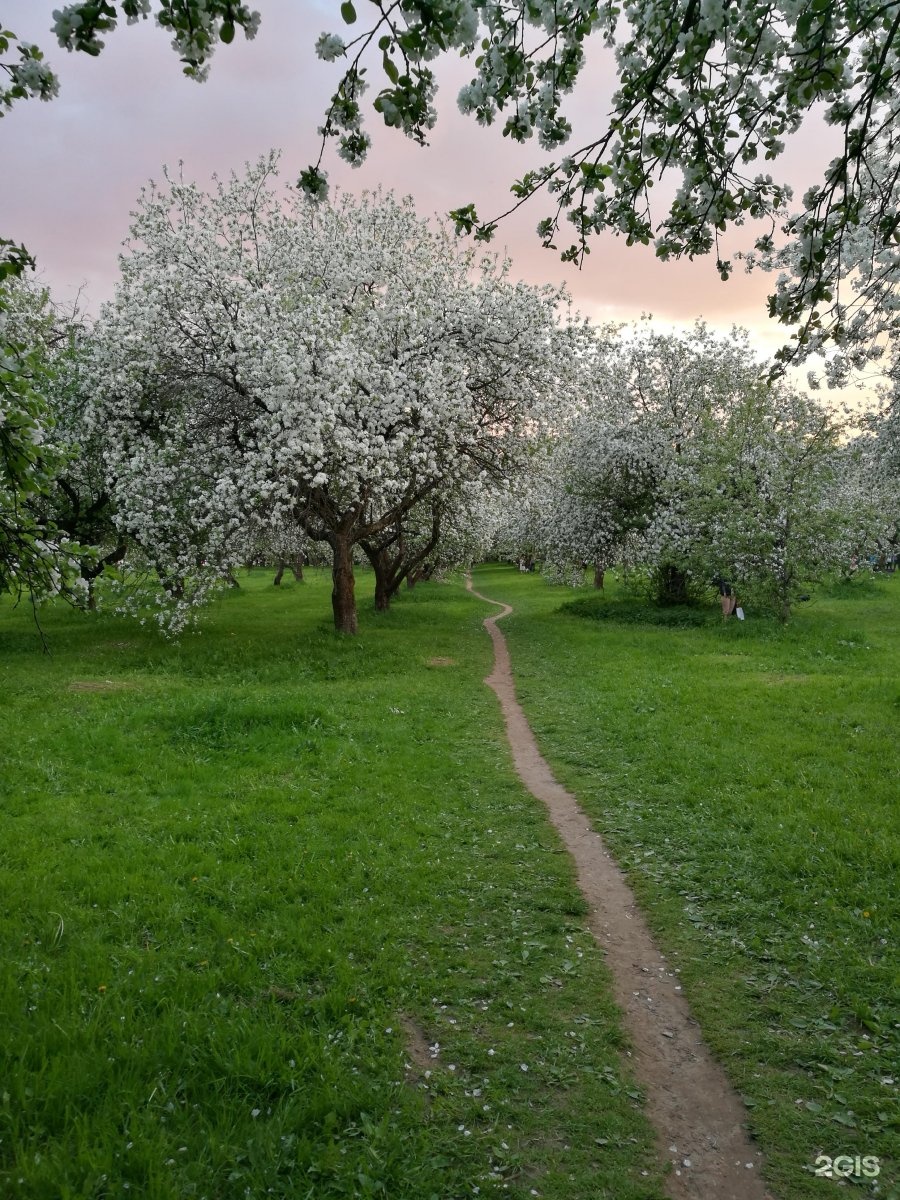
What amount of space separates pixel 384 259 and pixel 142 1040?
2032 cm

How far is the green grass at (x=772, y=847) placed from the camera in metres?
4.67

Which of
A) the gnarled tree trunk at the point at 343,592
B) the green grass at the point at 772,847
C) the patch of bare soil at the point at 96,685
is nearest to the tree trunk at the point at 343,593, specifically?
the gnarled tree trunk at the point at 343,592

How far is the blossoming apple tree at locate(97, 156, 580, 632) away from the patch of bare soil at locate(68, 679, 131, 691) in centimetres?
240

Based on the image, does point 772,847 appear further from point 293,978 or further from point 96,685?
point 96,685

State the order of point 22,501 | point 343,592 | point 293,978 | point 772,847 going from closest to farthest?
point 293,978 < point 22,501 < point 772,847 < point 343,592

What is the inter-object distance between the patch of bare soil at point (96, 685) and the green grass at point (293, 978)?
3.68 metres

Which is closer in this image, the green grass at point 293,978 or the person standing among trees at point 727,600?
the green grass at point 293,978

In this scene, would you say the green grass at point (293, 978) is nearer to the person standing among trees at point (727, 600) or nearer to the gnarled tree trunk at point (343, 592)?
the gnarled tree trunk at point (343, 592)

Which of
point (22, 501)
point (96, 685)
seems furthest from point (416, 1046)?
point (96, 685)

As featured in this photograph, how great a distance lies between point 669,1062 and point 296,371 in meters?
15.8

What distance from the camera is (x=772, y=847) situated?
25.6ft

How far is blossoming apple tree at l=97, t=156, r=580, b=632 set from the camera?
17.5m

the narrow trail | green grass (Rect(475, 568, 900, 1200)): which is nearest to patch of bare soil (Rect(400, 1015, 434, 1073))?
the narrow trail

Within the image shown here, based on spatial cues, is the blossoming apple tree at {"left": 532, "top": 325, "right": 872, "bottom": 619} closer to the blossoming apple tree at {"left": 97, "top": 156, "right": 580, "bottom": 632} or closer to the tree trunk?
the blossoming apple tree at {"left": 97, "top": 156, "right": 580, "bottom": 632}
